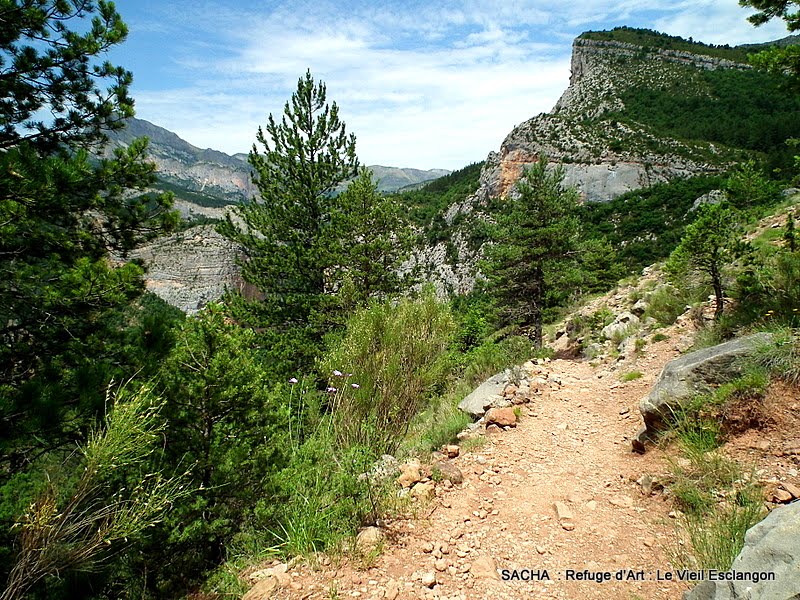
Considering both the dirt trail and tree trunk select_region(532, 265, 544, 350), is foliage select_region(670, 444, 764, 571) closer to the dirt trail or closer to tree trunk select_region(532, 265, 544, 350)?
the dirt trail

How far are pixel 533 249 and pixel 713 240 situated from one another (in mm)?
7044

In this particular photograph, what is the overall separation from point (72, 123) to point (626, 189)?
3005 inches

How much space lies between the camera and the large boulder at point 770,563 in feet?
5.49

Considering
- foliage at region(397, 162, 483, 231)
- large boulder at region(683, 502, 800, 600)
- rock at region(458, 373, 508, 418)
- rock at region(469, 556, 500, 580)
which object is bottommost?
rock at region(458, 373, 508, 418)

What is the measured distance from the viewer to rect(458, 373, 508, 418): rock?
647 cm

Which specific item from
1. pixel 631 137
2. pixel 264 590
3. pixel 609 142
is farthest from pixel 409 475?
pixel 631 137

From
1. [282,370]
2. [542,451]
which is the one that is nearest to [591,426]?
[542,451]

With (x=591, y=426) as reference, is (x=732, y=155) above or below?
above

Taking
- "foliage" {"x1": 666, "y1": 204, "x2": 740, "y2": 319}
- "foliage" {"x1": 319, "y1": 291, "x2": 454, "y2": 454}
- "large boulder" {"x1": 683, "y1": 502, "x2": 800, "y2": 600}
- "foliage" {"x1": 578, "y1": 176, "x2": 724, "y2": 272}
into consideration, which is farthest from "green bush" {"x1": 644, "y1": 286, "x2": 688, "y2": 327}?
"foliage" {"x1": 578, "y1": 176, "x2": 724, "y2": 272}

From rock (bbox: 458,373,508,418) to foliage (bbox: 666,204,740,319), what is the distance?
3.79 m

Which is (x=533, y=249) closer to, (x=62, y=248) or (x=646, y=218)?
(x=62, y=248)

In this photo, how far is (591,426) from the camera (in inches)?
228

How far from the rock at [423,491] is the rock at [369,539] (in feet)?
2.11

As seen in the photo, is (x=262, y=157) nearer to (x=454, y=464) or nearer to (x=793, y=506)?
(x=454, y=464)
